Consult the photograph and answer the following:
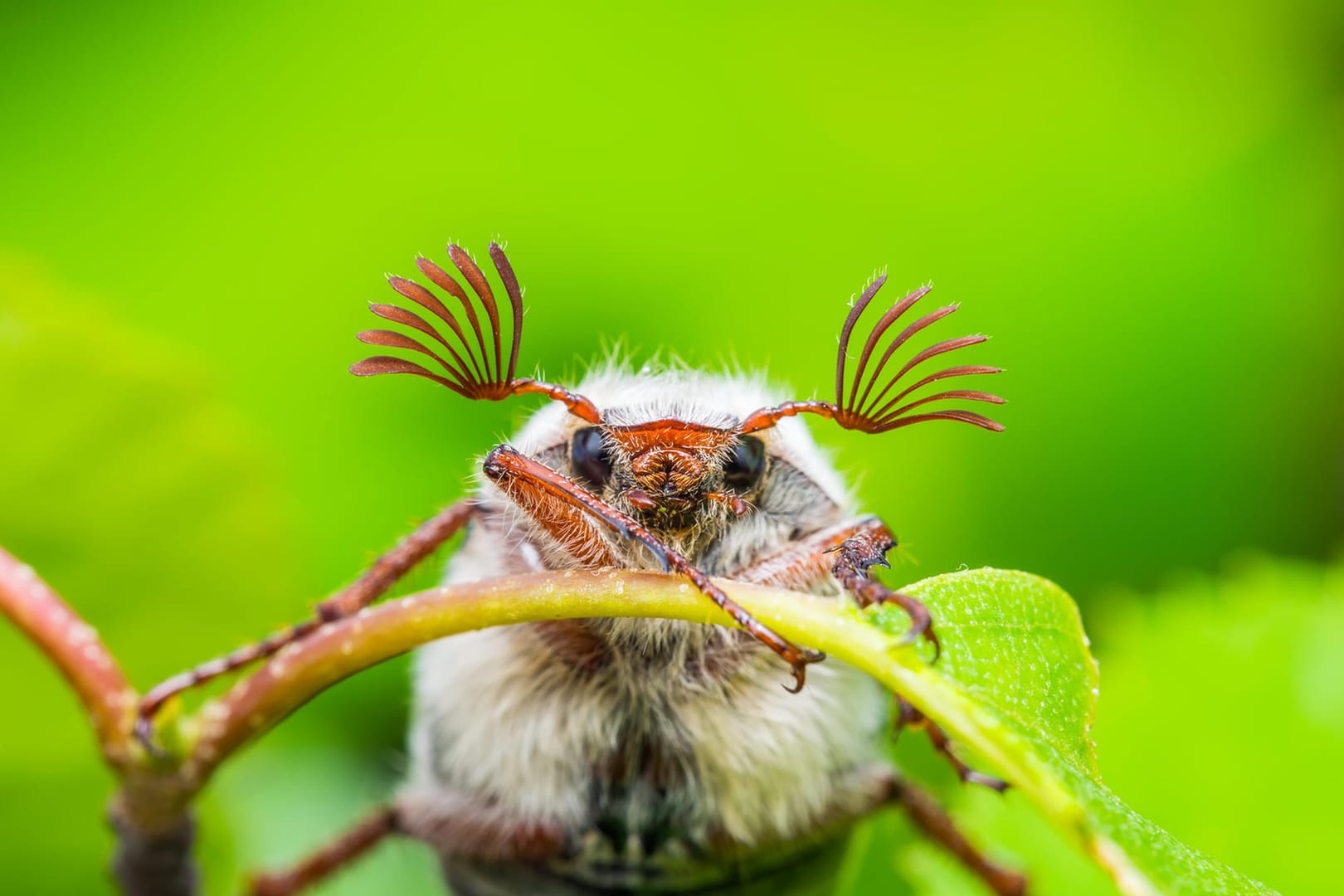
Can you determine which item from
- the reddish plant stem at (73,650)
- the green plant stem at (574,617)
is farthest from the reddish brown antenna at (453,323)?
the reddish plant stem at (73,650)

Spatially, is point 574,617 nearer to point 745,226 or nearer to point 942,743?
point 942,743

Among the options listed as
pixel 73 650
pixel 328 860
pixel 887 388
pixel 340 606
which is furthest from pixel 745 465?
pixel 328 860

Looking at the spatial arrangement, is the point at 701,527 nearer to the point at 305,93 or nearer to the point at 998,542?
the point at 998,542

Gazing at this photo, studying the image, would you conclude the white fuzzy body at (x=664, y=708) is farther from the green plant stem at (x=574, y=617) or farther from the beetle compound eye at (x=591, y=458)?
the green plant stem at (x=574, y=617)

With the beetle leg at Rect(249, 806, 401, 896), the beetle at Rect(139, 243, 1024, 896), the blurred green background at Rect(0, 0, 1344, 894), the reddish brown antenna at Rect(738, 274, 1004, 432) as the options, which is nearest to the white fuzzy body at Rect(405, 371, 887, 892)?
the beetle at Rect(139, 243, 1024, 896)

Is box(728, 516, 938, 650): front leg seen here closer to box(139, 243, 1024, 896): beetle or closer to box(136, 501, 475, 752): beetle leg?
box(139, 243, 1024, 896): beetle

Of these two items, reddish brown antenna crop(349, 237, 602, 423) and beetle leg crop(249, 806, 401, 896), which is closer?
reddish brown antenna crop(349, 237, 602, 423)

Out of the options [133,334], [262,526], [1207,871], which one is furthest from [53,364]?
[1207,871]
